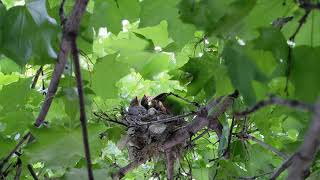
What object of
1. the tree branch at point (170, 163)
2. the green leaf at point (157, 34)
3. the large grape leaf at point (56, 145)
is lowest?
the tree branch at point (170, 163)

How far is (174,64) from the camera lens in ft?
5.90

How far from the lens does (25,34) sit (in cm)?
107

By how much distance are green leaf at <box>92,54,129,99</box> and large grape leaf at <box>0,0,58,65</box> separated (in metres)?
A: 0.46

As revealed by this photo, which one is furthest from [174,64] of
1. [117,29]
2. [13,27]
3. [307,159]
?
[307,159]

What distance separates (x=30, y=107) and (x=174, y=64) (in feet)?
1.75

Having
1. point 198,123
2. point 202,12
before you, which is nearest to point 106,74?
point 198,123

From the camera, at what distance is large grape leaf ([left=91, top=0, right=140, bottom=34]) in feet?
4.54

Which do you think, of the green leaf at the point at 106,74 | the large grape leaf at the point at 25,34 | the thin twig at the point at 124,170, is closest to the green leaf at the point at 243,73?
the large grape leaf at the point at 25,34

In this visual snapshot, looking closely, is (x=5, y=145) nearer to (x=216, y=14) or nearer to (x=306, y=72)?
(x=216, y=14)

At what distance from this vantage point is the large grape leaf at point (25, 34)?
→ 1.06 meters

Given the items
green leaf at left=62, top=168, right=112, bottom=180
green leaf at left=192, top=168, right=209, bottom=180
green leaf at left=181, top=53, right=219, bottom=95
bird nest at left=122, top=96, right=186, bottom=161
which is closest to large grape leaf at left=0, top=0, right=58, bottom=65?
green leaf at left=62, top=168, right=112, bottom=180

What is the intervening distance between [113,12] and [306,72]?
2.55ft

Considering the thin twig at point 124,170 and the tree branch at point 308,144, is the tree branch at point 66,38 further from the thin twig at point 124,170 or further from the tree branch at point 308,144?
the thin twig at point 124,170

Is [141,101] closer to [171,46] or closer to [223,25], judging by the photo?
[171,46]
